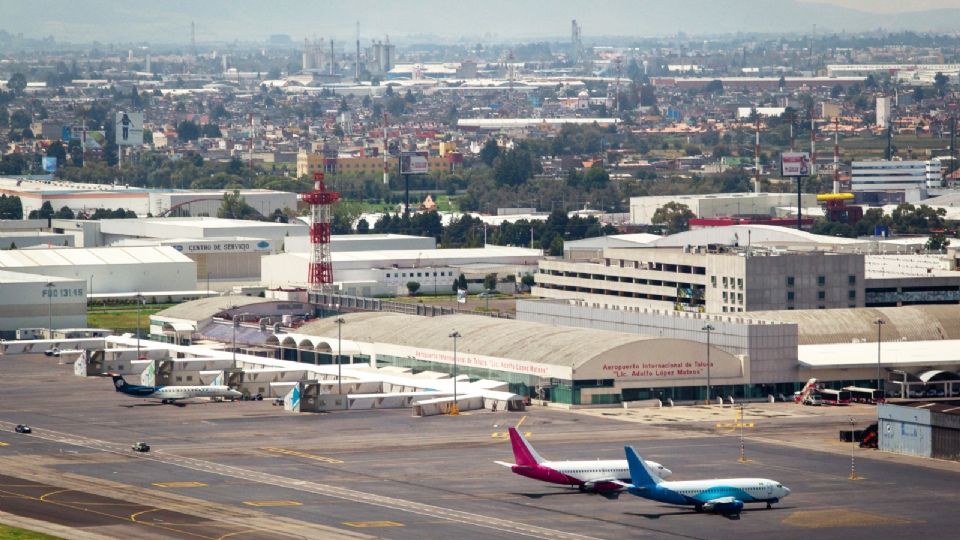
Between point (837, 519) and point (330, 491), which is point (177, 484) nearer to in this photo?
point (330, 491)

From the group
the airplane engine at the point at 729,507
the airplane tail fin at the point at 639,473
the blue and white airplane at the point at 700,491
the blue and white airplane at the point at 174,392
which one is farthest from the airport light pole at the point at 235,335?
the airplane engine at the point at 729,507

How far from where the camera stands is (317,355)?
125812mm

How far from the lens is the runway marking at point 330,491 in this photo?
7100cm

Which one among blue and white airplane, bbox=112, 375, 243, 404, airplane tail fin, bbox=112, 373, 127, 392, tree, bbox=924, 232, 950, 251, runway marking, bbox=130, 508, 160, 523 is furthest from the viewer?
tree, bbox=924, 232, 950, 251

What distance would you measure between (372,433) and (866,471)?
22.8m

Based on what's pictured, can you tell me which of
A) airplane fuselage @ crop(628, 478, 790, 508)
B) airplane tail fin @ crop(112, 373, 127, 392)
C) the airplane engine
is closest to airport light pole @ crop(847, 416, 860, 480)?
airplane fuselage @ crop(628, 478, 790, 508)

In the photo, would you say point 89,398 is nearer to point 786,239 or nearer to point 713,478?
point 713,478

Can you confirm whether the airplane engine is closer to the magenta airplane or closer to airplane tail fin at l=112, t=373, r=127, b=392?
the magenta airplane

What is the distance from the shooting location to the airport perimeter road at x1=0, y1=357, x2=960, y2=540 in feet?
236

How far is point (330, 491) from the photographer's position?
260ft

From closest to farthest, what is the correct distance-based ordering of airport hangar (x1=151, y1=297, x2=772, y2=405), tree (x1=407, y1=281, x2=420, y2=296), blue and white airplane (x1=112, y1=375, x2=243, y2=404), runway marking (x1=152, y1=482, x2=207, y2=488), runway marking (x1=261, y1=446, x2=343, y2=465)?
1. runway marking (x1=152, y1=482, x2=207, y2=488)
2. runway marking (x1=261, y1=446, x2=343, y2=465)
3. airport hangar (x1=151, y1=297, x2=772, y2=405)
4. blue and white airplane (x1=112, y1=375, x2=243, y2=404)
5. tree (x1=407, y1=281, x2=420, y2=296)

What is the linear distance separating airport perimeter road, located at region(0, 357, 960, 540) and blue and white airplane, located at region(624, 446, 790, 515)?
50 cm

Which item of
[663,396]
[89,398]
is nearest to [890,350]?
[663,396]

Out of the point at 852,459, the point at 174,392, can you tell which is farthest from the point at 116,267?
the point at 852,459
